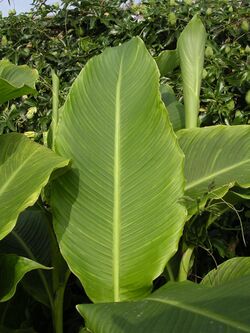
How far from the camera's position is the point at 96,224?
1.61 meters

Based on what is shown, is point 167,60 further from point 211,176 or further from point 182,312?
point 182,312

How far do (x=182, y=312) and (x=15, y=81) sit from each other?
3.07ft

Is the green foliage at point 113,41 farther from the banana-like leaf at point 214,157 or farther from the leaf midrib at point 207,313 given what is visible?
the leaf midrib at point 207,313

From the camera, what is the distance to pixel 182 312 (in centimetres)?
127

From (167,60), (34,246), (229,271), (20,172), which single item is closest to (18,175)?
(20,172)

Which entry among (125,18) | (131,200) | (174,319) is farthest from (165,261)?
(125,18)

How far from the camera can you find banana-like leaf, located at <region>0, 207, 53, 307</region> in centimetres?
185

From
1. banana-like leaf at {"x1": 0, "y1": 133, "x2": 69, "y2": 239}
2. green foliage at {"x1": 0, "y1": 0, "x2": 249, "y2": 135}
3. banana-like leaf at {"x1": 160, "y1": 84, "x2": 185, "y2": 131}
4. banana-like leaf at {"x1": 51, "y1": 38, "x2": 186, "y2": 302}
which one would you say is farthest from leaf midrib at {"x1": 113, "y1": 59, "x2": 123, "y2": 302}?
green foliage at {"x1": 0, "y1": 0, "x2": 249, "y2": 135}

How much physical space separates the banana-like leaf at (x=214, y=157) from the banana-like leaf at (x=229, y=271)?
0.70ft

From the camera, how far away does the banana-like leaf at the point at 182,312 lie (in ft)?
3.84

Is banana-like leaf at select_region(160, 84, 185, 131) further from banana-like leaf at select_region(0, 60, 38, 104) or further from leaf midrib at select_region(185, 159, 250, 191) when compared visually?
banana-like leaf at select_region(0, 60, 38, 104)

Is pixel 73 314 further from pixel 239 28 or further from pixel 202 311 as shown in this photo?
pixel 239 28

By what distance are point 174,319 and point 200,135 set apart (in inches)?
28.2

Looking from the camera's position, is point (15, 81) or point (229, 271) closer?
point (229, 271)
